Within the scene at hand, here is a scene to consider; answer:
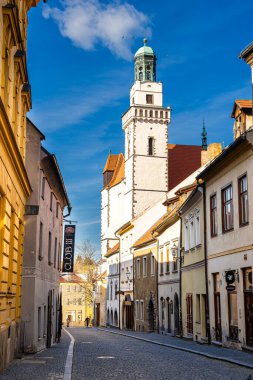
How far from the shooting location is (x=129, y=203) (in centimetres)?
6725

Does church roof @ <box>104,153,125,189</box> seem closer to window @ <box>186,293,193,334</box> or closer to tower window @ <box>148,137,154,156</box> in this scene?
tower window @ <box>148,137,154,156</box>

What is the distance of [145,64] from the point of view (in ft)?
242

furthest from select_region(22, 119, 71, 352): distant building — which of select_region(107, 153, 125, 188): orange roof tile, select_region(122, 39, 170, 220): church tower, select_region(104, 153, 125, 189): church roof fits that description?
select_region(104, 153, 125, 189): church roof

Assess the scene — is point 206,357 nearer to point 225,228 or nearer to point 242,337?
point 242,337

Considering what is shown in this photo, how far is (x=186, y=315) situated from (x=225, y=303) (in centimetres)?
831

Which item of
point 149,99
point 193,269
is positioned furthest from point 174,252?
point 149,99

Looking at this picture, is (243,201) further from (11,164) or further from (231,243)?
(11,164)

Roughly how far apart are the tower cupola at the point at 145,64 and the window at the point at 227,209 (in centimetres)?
5172

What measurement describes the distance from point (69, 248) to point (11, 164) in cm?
1601

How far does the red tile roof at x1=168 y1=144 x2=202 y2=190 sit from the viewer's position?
2803 inches

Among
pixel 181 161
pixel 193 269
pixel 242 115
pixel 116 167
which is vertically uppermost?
pixel 116 167

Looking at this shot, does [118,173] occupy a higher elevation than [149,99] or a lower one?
lower

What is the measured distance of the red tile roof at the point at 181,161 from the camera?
71.2 meters

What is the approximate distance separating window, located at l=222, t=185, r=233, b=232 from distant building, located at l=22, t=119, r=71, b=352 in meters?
7.05
